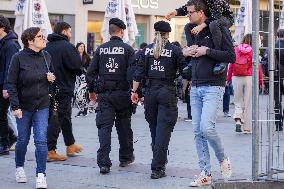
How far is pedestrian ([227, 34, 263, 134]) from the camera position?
13.4 m

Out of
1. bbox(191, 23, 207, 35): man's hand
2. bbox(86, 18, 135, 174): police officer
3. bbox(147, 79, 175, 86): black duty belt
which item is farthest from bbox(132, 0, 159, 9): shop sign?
bbox(191, 23, 207, 35): man's hand

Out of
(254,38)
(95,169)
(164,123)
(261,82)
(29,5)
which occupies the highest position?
(29,5)

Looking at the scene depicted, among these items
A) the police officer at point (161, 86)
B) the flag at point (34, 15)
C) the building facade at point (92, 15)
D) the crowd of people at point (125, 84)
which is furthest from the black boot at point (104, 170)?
the building facade at point (92, 15)

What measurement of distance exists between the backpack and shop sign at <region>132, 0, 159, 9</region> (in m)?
18.2

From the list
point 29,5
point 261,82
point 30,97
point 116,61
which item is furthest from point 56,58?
point 29,5

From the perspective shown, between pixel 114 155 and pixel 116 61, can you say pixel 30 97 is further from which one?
pixel 114 155

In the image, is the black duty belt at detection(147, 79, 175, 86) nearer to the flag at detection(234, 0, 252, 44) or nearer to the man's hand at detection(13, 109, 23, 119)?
the man's hand at detection(13, 109, 23, 119)

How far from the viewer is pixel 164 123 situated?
27.9 feet

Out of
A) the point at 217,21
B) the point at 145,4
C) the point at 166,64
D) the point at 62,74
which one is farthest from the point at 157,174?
the point at 145,4

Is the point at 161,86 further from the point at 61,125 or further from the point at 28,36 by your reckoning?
the point at 61,125

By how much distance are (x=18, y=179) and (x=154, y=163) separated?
169 centimetres

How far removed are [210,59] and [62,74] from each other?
3214 millimetres

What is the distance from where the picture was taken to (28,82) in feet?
26.3

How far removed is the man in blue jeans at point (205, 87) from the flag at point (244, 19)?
498 inches
